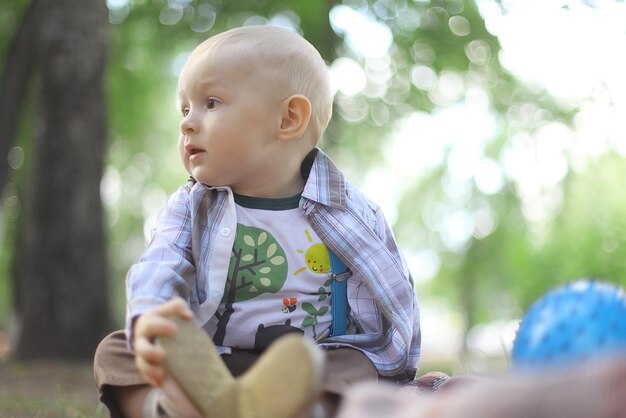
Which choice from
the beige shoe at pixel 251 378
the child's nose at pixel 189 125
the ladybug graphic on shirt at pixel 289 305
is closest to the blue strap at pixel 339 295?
the ladybug graphic on shirt at pixel 289 305

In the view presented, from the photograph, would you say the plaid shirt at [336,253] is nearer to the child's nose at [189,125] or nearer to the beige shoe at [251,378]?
the child's nose at [189,125]

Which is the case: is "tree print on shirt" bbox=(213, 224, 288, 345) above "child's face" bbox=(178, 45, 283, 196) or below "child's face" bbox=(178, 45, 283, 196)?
below

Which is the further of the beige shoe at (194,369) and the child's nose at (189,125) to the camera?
the child's nose at (189,125)

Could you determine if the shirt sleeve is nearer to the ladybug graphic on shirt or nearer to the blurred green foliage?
the ladybug graphic on shirt

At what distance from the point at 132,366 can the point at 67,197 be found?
3.97 meters

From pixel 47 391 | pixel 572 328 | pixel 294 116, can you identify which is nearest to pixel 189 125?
pixel 294 116

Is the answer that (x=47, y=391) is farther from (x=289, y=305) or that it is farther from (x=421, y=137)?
(x=421, y=137)

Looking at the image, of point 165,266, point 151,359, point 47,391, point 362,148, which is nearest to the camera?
point 151,359

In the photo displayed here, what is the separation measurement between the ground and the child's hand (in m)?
0.93

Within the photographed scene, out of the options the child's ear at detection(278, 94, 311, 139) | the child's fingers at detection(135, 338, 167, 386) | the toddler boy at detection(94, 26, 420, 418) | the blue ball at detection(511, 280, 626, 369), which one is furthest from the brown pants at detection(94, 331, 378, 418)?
the child's ear at detection(278, 94, 311, 139)

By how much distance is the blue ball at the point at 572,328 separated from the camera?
1621 mm

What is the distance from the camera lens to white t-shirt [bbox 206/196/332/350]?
230 centimetres

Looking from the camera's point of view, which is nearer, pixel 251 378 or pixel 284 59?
pixel 251 378

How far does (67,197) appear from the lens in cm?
588
